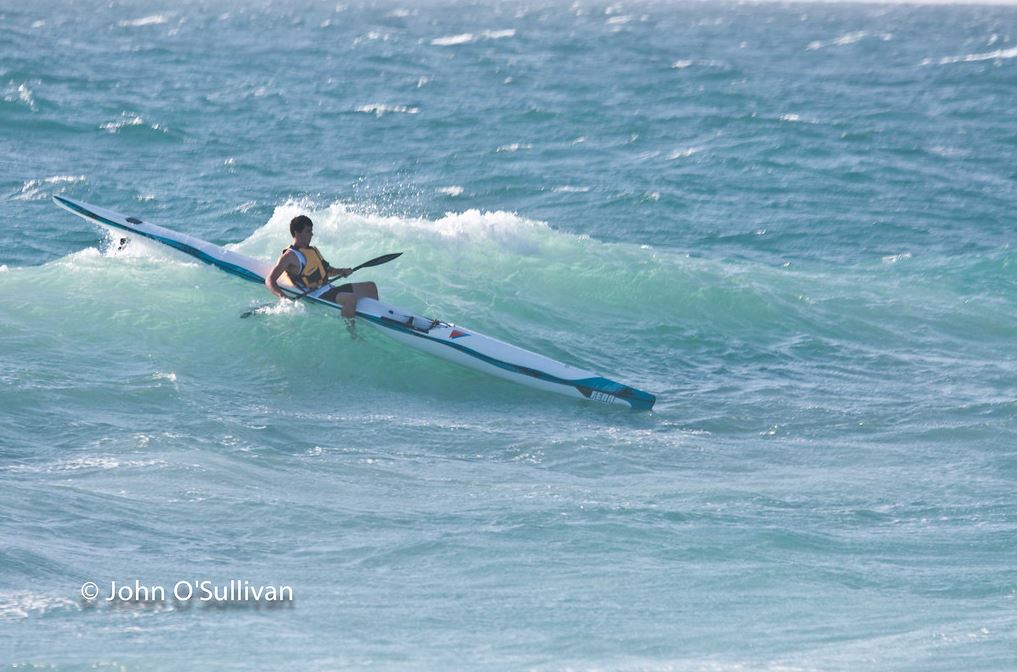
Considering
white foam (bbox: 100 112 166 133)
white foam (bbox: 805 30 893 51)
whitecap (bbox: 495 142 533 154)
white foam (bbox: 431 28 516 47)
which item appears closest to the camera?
whitecap (bbox: 495 142 533 154)

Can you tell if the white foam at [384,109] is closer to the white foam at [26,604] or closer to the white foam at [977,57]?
the white foam at [977,57]

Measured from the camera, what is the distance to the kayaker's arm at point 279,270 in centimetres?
1213

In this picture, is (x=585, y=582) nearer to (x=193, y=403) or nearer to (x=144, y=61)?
(x=193, y=403)

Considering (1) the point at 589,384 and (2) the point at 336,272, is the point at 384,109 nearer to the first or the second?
(2) the point at 336,272

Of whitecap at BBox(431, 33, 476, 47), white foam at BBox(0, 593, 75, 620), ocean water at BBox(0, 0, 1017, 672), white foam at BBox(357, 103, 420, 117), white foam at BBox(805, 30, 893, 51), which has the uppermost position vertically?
white foam at BBox(805, 30, 893, 51)

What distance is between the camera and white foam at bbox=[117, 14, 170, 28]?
157ft

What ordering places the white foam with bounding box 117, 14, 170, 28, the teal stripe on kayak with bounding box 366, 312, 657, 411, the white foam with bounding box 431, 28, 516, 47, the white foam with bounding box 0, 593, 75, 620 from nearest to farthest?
the white foam with bounding box 0, 593, 75, 620 → the teal stripe on kayak with bounding box 366, 312, 657, 411 → the white foam with bounding box 431, 28, 516, 47 → the white foam with bounding box 117, 14, 170, 28

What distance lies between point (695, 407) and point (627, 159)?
11341 mm

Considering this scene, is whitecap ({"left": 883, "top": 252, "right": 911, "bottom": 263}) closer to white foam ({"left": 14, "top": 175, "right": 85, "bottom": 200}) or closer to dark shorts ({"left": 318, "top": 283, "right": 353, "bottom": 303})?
dark shorts ({"left": 318, "top": 283, "right": 353, "bottom": 303})

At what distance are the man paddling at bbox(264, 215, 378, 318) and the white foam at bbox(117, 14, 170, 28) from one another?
3756 cm

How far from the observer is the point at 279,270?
12141mm

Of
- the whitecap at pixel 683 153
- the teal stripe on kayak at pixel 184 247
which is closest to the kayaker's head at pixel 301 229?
the teal stripe on kayak at pixel 184 247

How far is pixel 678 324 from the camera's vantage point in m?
13.6

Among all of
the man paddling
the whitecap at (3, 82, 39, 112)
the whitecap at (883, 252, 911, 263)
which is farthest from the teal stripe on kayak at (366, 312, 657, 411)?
the whitecap at (3, 82, 39, 112)
